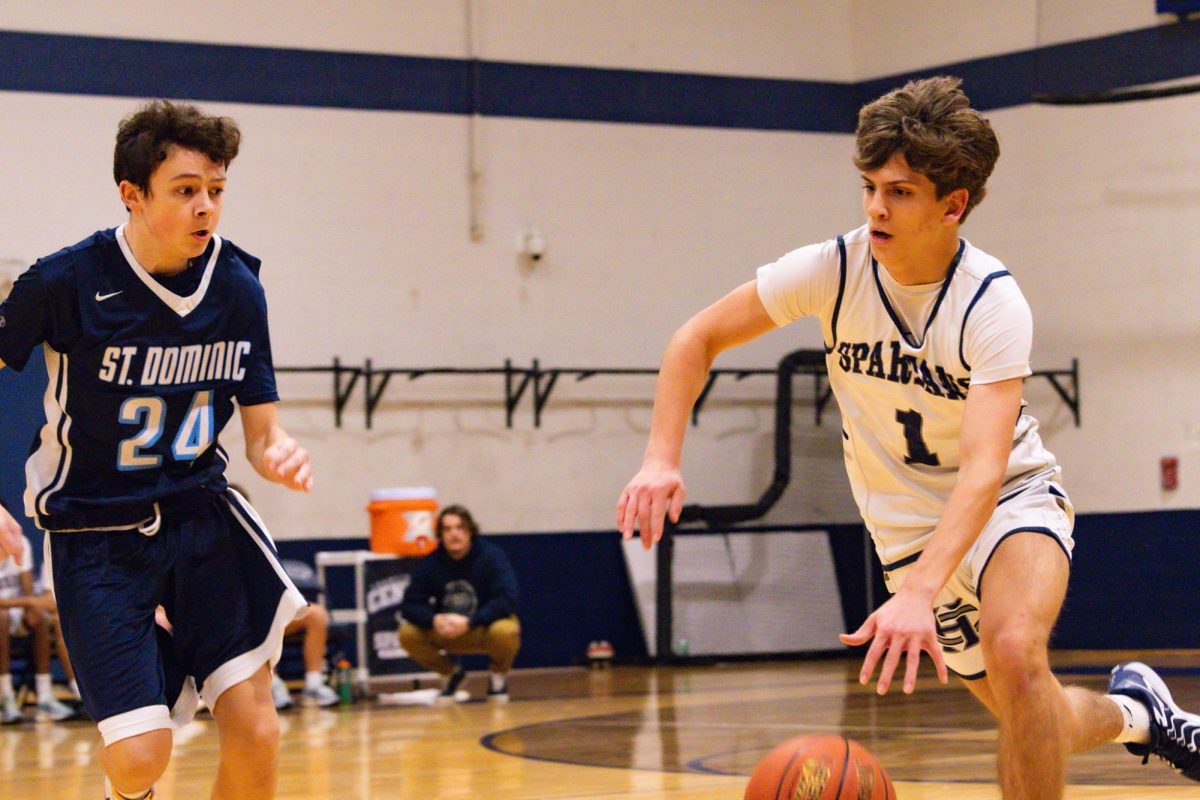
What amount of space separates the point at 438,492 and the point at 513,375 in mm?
1209

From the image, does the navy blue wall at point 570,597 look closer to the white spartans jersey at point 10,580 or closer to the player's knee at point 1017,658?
the white spartans jersey at point 10,580

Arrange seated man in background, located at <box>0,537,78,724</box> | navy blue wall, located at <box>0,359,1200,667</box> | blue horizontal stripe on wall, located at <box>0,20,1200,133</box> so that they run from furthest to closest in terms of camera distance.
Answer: navy blue wall, located at <box>0,359,1200,667</box>
blue horizontal stripe on wall, located at <box>0,20,1200,133</box>
seated man in background, located at <box>0,537,78,724</box>

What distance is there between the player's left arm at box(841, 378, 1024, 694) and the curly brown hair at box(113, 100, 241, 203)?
1.87m

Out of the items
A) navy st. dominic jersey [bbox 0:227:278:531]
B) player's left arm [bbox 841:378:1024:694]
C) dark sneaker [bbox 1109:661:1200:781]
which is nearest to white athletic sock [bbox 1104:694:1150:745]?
dark sneaker [bbox 1109:661:1200:781]

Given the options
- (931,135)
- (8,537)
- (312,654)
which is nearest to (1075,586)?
(312,654)

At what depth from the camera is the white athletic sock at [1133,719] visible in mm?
4707

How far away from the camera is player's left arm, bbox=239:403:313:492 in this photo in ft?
13.2

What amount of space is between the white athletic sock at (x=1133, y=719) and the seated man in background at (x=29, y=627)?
7381mm

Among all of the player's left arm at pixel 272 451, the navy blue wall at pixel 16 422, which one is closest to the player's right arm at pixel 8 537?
the player's left arm at pixel 272 451

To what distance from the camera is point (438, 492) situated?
1395 centimetres

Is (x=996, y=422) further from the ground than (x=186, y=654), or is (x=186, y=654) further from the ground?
(x=996, y=422)

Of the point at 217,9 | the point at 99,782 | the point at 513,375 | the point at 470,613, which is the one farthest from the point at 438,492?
the point at 99,782

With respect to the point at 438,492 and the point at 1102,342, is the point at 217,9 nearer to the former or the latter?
the point at 438,492

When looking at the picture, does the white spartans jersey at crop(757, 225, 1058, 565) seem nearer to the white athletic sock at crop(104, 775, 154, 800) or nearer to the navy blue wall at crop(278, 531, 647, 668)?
the white athletic sock at crop(104, 775, 154, 800)
